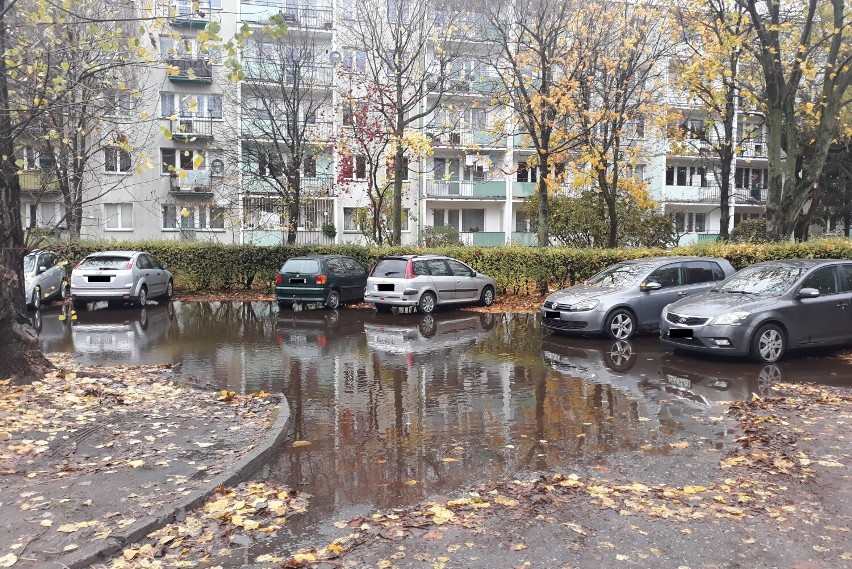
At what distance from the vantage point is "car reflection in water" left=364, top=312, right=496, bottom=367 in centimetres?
1142

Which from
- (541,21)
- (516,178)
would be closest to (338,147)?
(541,21)

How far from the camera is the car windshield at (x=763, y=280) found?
34.0 feet

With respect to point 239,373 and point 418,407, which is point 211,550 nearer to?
point 418,407

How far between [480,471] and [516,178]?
121 ft

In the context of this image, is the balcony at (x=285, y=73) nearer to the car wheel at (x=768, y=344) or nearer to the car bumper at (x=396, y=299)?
the car bumper at (x=396, y=299)

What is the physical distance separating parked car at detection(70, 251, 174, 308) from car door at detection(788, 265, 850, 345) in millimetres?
16327

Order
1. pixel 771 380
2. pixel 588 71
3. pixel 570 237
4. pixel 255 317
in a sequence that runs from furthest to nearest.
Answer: pixel 570 237 → pixel 588 71 → pixel 255 317 → pixel 771 380

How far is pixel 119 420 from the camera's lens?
6.70 m

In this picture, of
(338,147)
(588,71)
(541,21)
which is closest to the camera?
(541,21)

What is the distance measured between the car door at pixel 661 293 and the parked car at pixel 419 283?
6202mm

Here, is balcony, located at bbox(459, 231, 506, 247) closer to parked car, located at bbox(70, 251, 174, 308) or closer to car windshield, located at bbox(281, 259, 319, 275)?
car windshield, located at bbox(281, 259, 319, 275)

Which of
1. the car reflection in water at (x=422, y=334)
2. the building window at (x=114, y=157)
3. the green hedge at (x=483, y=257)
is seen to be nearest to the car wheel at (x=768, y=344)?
the car reflection in water at (x=422, y=334)

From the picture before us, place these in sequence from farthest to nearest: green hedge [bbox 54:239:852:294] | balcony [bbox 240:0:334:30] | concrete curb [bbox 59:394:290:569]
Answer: balcony [bbox 240:0:334:30] < green hedge [bbox 54:239:852:294] < concrete curb [bbox 59:394:290:569]

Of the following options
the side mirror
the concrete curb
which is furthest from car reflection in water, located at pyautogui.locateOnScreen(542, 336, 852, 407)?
the concrete curb
